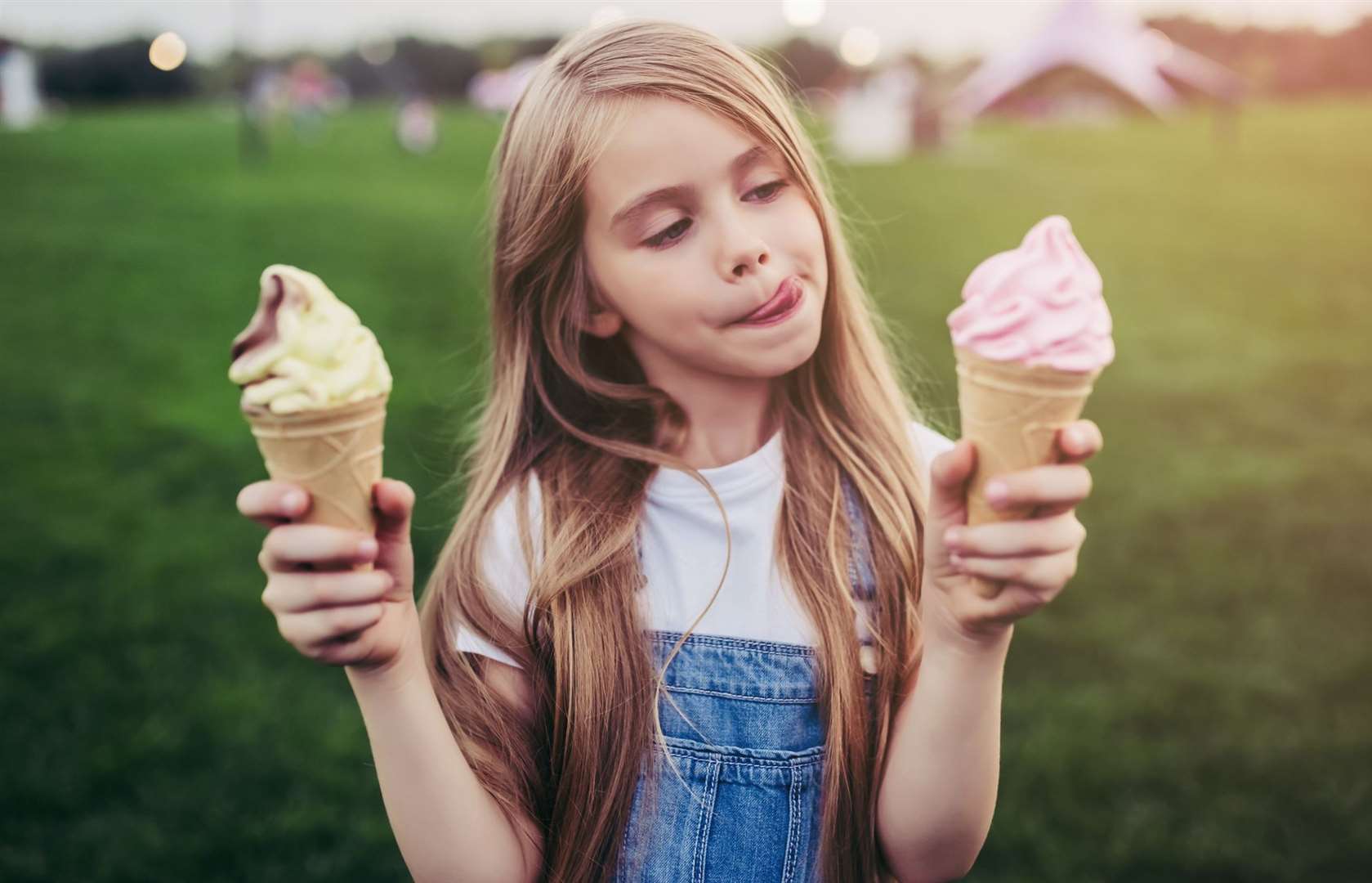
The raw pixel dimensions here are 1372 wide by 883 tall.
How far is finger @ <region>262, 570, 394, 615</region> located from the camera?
4.60ft

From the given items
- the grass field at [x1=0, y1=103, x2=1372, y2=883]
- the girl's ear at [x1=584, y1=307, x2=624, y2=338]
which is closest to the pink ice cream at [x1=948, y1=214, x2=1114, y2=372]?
the girl's ear at [x1=584, y1=307, x2=624, y2=338]

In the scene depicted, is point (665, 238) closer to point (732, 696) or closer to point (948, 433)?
point (732, 696)

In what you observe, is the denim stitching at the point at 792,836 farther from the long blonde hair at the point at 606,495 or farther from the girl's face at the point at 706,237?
the girl's face at the point at 706,237

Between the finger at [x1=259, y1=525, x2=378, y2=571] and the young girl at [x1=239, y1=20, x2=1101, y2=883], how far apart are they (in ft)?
0.43

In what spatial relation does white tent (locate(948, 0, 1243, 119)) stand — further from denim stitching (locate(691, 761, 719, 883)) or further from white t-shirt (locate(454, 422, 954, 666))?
denim stitching (locate(691, 761, 719, 883))

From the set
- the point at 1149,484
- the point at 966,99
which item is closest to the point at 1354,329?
the point at 1149,484

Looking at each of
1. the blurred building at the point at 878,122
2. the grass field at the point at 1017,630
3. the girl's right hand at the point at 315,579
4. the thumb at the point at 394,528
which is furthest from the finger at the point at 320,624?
the blurred building at the point at 878,122

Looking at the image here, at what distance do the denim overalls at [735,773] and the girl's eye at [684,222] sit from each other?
627 millimetres

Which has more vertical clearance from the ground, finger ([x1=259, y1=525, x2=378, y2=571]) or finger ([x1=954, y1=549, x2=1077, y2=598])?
finger ([x1=259, y1=525, x2=378, y2=571])

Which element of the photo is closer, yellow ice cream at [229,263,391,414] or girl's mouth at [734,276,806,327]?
yellow ice cream at [229,263,391,414]

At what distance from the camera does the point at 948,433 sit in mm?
5688

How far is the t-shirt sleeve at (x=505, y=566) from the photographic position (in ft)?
6.18

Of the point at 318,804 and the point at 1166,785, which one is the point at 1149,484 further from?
the point at 318,804

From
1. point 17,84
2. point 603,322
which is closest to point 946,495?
point 603,322
